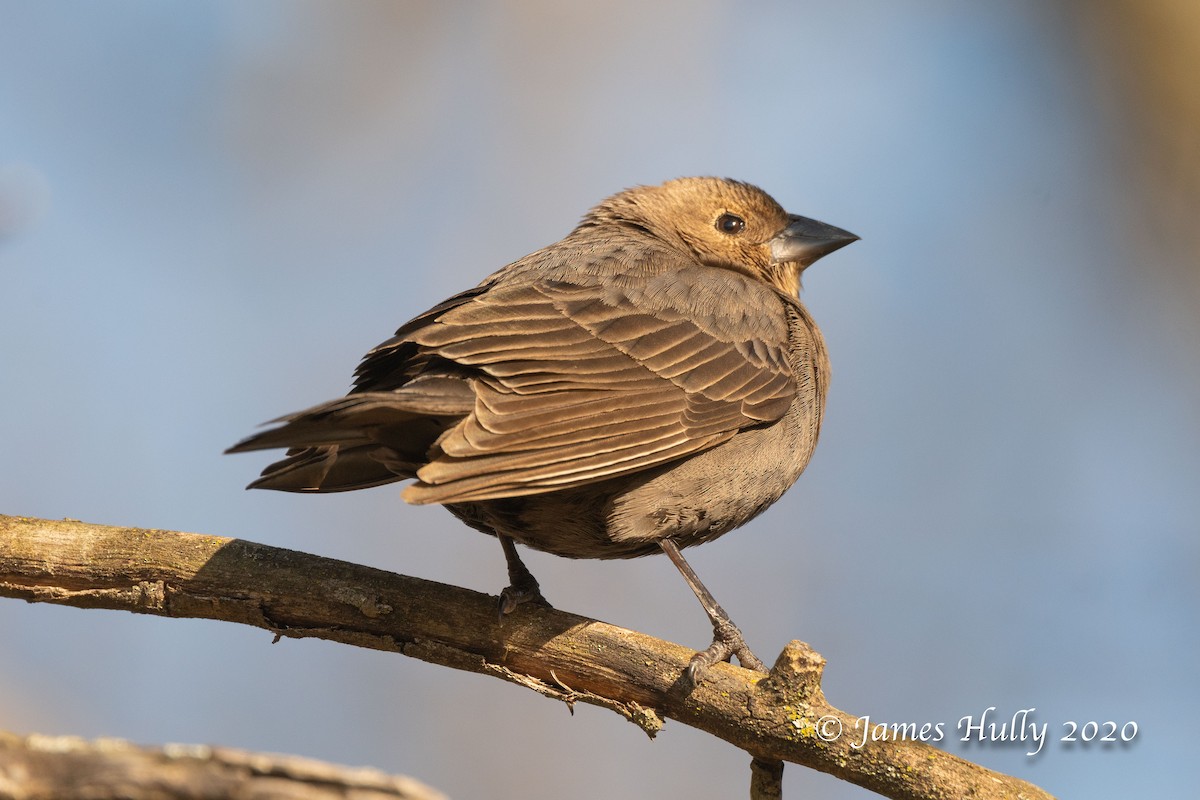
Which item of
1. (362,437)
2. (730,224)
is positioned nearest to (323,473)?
(362,437)

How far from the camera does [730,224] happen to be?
5824 mm

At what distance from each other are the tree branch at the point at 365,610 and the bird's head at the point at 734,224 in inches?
92.9

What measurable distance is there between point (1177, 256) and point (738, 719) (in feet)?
15.2

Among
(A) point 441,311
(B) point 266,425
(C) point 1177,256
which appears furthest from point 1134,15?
(B) point 266,425

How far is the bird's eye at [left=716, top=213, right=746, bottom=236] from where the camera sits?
582 centimetres

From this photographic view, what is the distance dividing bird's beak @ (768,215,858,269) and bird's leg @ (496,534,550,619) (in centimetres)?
216

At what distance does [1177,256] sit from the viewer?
6.76 metres

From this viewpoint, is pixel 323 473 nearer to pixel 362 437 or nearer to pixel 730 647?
pixel 362 437

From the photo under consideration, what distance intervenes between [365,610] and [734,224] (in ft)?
9.47

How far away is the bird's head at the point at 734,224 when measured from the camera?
5.73m

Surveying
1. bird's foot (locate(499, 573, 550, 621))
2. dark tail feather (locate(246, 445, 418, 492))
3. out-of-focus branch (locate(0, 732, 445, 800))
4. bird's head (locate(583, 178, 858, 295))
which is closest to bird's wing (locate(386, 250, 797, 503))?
dark tail feather (locate(246, 445, 418, 492))

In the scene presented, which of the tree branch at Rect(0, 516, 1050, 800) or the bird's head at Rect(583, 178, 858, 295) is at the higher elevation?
the bird's head at Rect(583, 178, 858, 295)

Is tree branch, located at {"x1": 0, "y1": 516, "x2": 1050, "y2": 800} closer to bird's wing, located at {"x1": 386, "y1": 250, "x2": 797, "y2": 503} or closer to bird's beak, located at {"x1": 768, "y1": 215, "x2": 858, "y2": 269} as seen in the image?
bird's wing, located at {"x1": 386, "y1": 250, "x2": 797, "y2": 503}

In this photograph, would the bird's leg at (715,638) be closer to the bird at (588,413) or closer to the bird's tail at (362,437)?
the bird at (588,413)
